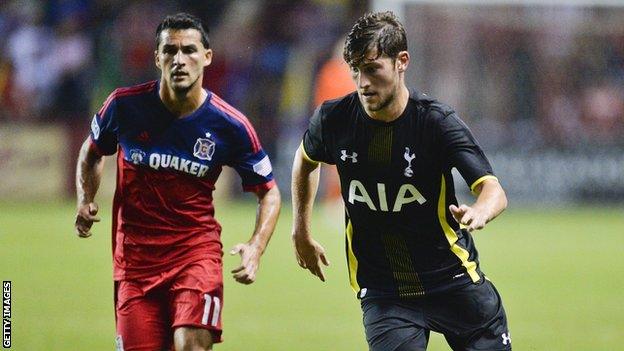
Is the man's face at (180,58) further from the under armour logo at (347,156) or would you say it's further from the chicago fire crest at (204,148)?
the under armour logo at (347,156)

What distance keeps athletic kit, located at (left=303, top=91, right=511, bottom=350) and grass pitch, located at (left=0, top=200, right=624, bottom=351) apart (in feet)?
11.9

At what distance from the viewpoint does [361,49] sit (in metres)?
5.77

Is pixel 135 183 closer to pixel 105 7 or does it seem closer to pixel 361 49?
pixel 361 49

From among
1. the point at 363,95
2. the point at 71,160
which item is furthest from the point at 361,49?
the point at 71,160

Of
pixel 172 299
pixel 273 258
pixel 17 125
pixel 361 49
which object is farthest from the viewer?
pixel 17 125

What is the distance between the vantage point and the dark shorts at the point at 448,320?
595cm

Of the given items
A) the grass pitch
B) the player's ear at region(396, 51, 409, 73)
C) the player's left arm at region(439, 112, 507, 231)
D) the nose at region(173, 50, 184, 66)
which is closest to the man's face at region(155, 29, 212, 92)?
the nose at region(173, 50, 184, 66)

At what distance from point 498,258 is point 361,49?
10.1 metres

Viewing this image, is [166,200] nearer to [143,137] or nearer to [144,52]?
[143,137]

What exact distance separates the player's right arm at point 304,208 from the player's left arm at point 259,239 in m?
0.23

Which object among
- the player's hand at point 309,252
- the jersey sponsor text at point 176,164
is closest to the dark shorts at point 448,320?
the player's hand at point 309,252

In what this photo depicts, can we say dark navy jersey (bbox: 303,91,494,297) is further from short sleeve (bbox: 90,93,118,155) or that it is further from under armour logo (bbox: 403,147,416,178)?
short sleeve (bbox: 90,93,118,155)

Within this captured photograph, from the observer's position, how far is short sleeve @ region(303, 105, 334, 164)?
614 cm

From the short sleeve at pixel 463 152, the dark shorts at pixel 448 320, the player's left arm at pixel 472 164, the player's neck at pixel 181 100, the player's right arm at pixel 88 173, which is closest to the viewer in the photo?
the player's left arm at pixel 472 164
